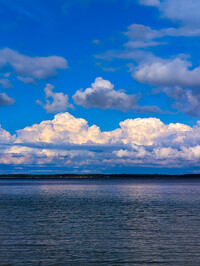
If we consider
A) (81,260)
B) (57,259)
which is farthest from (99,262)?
(57,259)

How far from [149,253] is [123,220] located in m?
23.1

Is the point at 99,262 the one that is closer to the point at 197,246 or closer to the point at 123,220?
the point at 197,246

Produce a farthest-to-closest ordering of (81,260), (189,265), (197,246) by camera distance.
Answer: (197,246) < (81,260) < (189,265)

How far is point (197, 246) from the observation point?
34.3 m

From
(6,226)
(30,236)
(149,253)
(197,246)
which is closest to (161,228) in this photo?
(197,246)

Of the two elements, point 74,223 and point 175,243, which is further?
point 74,223

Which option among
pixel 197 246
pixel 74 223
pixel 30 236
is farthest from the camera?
pixel 74 223

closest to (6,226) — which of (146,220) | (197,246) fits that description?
(146,220)

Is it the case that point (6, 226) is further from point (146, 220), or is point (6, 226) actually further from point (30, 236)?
point (146, 220)

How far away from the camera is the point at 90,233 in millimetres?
42750

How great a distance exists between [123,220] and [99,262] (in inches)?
1033

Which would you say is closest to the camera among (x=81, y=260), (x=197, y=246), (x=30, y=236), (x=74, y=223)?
(x=81, y=260)

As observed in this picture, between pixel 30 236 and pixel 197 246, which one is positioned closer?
pixel 197 246

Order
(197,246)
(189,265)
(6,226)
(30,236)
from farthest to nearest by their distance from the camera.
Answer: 1. (6,226)
2. (30,236)
3. (197,246)
4. (189,265)
